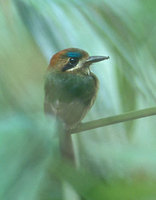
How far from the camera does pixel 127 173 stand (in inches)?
14.0

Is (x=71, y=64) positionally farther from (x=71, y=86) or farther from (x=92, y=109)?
(x=71, y=86)

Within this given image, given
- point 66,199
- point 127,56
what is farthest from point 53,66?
point 66,199

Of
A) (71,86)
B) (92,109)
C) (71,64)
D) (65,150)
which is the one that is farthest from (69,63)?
(65,150)

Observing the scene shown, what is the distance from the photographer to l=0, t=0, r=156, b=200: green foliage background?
239mm

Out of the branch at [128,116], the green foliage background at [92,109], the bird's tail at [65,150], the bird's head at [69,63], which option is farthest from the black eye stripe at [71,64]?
the bird's tail at [65,150]

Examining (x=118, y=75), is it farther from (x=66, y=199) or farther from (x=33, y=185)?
(x=33, y=185)

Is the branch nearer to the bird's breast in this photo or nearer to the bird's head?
the bird's breast

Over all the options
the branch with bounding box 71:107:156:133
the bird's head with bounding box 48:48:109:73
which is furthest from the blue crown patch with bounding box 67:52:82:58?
the branch with bounding box 71:107:156:133

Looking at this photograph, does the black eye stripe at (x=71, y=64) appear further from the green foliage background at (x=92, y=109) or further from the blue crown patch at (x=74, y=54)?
the green foliage background at (x=92, y=109)

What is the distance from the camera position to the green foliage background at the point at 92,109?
239mm

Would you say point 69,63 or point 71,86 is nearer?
point 71,86

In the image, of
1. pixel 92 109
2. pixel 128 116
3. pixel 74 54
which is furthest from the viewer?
pixel 74 54

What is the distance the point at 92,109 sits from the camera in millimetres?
729

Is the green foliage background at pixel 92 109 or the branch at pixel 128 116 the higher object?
the green foliage background at pixel 92 109
